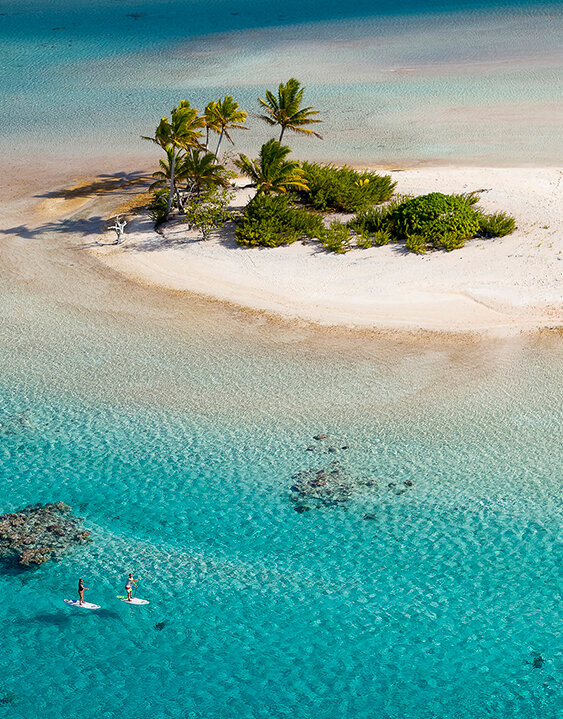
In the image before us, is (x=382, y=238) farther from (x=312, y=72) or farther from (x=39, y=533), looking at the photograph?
(x=312, y=72)

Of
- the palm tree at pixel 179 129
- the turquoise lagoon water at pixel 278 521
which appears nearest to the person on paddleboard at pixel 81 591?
the turquoise lagoon water at pixel 278 521

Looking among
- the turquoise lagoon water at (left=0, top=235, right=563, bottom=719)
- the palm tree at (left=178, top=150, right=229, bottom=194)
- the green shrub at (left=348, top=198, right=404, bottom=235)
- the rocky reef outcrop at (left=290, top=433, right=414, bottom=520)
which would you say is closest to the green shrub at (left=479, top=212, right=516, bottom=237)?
the green shrub at (left=348, top=198, right=404, bottom=235)

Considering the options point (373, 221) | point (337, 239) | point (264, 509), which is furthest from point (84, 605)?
point (373, 221)

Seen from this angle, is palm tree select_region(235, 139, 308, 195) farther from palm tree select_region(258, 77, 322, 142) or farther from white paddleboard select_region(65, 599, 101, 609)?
white paddleboard select_region(65, 599, 101, 609)

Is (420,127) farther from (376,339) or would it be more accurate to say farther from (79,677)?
(79,677)

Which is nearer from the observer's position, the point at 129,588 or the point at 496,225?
the point at 129,588

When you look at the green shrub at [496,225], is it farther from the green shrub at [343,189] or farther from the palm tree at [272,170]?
the palm tree at [272,170]

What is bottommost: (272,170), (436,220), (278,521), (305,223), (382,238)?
(278,521)

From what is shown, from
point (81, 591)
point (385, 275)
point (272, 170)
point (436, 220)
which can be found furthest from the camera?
point (272, 170)

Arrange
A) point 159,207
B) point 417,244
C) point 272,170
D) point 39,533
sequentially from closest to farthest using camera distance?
point 39,533 → point 417,244 → point 272,170 → point 159,207
